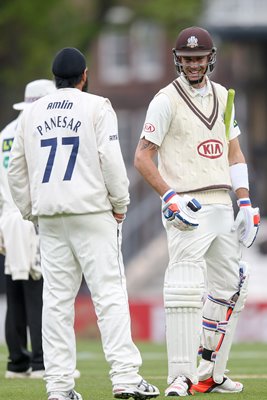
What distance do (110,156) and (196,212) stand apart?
0.87 metres

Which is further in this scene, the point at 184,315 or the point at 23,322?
the point at 23,322

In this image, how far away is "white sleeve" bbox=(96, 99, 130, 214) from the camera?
8.32m

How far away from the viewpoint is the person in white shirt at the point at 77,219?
27.2 ft

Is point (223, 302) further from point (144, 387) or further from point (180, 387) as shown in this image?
point (144, 387)

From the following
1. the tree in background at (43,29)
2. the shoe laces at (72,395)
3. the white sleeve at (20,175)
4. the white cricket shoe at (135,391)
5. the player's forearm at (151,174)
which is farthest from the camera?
the tree in background at (43,29)

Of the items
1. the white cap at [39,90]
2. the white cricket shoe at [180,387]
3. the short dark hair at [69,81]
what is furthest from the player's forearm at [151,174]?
the white cap at [39,90]

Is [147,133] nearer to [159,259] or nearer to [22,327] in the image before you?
[22,327]

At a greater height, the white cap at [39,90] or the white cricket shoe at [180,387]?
the white cap at [39,90]

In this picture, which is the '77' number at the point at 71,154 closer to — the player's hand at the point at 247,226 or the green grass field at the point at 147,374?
the player's hand at the point at 247,226

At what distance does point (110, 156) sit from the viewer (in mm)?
8312

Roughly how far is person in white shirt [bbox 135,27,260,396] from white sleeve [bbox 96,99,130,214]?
54 centimetres

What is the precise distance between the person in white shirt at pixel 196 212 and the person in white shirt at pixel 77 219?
0.61 m

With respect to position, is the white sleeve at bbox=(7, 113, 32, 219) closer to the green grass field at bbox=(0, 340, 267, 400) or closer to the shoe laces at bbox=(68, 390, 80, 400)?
the shoe laces at bbox=(68, 390, 80, 400)

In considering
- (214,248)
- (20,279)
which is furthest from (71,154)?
(20,279)
